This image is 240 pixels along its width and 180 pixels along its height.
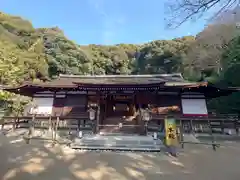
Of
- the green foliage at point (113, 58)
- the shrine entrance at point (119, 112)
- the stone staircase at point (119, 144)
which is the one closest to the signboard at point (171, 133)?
the stone staircase at point (119, 144)

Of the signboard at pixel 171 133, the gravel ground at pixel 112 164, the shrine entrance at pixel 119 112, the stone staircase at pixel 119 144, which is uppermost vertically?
the shrine entrance at pixel 119 112

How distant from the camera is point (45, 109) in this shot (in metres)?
11.9

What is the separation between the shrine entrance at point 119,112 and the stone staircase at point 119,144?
1.79 meters

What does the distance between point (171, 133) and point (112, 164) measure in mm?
2662

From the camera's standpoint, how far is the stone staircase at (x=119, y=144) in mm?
7307

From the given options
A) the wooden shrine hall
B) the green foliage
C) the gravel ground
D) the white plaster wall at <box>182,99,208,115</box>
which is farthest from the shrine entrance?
the green foliage

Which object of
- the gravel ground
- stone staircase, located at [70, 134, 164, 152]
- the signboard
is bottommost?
the gravel ground

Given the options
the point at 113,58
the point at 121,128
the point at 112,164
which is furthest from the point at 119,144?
the point at 113,58

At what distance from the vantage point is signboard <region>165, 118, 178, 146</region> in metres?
6.80

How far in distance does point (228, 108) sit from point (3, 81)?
68.5 ft

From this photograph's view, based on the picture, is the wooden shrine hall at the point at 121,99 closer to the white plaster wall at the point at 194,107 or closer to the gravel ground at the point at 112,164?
the white plaster wall at the point at 194,107

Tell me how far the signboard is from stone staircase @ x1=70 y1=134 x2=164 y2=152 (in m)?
0.64

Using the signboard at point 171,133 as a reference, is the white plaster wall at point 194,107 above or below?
above

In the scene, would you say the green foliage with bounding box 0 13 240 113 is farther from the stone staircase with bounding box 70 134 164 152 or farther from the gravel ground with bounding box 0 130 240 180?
the stone staircase with bounding box 70 134 164 152
